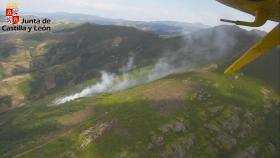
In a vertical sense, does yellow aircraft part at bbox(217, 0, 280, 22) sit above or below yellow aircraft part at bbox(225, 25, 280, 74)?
above

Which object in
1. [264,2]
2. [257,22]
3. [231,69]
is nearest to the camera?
[264,2]

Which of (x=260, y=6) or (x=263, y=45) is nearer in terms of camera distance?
(x=260, y=6)

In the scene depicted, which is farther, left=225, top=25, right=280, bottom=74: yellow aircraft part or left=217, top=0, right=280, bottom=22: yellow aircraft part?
left=225, top=25, right=280, bottom=74: yellow aircraft part

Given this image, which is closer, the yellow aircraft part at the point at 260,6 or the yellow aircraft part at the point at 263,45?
the yellow aircraft part at the point at 260,6

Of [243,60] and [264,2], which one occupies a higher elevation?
[264,2]

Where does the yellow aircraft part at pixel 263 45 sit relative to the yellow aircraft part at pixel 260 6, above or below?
below

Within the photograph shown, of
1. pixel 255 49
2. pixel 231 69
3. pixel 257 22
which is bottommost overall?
pixel 231 69

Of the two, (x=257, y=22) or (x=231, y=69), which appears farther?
(x=231, y=69)

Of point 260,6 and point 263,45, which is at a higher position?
point 260,6

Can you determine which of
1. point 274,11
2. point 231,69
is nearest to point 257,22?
point 274,11

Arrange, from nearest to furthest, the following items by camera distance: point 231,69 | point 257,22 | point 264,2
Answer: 1. point 264,2
2. point 257,22
3. point 231,69

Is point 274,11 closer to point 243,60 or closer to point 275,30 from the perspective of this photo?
point 275,30
